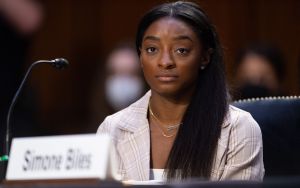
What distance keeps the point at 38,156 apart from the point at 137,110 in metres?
1.00

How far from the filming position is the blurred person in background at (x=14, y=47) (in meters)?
3.72

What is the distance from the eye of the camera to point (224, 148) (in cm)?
314

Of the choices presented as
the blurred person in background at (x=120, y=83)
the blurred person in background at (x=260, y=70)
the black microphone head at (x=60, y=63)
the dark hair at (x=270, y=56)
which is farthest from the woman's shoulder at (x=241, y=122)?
the blurred person in background at (x=120, y=83)

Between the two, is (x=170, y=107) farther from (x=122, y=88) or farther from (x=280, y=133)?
(x=122, y=88)

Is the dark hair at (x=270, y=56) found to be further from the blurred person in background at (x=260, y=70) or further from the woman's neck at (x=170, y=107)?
the woman's neck at (x=170, y=107)

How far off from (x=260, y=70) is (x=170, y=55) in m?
1.89

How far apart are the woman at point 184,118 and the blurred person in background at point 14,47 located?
0.61 meters

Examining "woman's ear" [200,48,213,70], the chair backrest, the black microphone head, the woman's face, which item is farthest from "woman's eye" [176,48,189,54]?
the chair backrest

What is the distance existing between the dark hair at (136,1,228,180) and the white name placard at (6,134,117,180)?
0.70 metres

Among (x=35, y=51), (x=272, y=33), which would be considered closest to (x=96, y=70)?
(x=35, y=51)

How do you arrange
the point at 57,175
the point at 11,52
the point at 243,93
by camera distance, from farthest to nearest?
the point at 243,93 < the point at 11,52 < the point at 57,175

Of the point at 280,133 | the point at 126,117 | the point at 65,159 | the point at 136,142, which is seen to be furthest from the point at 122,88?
the point at 65,159

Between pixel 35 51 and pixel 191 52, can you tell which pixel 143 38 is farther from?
pixel 35 51

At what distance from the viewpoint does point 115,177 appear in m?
2.42
